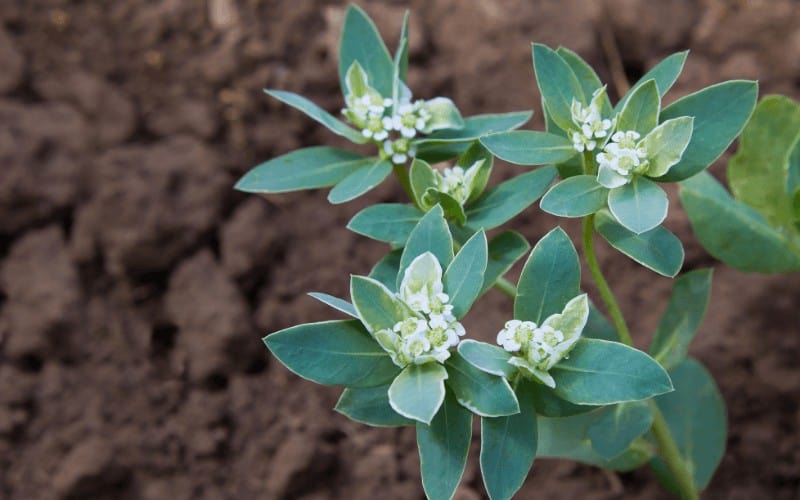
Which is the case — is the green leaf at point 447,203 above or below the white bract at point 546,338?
above

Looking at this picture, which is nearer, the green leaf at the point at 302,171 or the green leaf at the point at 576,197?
the green leaf at the point at 576,197

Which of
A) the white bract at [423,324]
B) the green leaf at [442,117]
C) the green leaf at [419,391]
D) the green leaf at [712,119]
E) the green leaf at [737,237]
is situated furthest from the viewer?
the green leaf at [737,237]

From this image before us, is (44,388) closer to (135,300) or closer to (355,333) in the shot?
(135,300)

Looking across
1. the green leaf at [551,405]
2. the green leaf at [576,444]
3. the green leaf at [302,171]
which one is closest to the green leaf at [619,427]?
the green leaf at [576,444]

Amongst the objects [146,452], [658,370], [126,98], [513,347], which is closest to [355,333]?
[513,347]

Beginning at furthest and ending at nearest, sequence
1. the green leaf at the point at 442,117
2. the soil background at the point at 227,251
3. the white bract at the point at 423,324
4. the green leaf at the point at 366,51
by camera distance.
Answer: the soil background at the point at 227,251, the green leaf at the point at 366,51, the green leaf at the point at 442,117, the white bract at the point at 423,324

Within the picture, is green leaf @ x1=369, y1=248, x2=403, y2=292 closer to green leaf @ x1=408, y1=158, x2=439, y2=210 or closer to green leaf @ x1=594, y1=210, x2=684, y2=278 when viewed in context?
green leaf @ x1=408, y1=158, x2=439, y2=210

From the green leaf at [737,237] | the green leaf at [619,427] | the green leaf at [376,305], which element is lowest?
the green leaf at [619,427]

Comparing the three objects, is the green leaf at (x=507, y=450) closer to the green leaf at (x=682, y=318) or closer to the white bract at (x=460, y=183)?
the white bract at (x=460, y=183)
